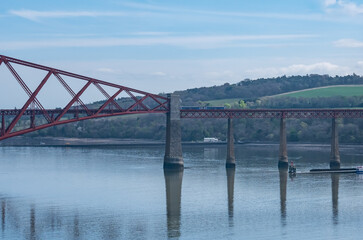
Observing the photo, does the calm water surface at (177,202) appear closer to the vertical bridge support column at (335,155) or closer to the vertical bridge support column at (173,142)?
the vertical bridge support column at (173,142)

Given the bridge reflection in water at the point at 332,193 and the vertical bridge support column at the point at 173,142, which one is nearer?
the bridge reflection in water at the point at 332,193

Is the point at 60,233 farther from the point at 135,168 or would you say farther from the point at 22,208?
the point at 135,168

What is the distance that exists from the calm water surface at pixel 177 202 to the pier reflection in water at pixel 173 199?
0.10 m

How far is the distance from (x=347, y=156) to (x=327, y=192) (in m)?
57.1

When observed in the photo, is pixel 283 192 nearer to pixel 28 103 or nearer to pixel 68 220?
pixel 68 220

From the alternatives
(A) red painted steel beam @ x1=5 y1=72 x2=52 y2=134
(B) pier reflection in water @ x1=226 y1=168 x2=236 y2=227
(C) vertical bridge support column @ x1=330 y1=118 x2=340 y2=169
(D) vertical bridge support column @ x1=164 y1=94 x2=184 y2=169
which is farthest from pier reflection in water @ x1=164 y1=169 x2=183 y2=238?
(C) vertical bridge support column @ x1=330 y1=118 x2=340 y2=169

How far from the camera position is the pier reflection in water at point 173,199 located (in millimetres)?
64906

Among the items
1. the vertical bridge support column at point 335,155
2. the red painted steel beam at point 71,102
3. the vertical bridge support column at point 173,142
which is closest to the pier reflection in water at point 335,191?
the vertical bridge support column at point 335,155

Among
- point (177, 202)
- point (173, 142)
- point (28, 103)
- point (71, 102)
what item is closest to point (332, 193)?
point (177, 202)

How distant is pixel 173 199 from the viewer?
83000 millimetres

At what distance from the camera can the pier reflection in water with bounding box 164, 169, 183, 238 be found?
64.9 metres

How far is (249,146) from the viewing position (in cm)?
18662

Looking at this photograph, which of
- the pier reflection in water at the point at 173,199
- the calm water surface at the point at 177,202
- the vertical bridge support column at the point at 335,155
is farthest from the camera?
the vertical bridge support column at the point at 335,155

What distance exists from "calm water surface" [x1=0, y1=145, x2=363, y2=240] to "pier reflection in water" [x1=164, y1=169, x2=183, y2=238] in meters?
0.10
